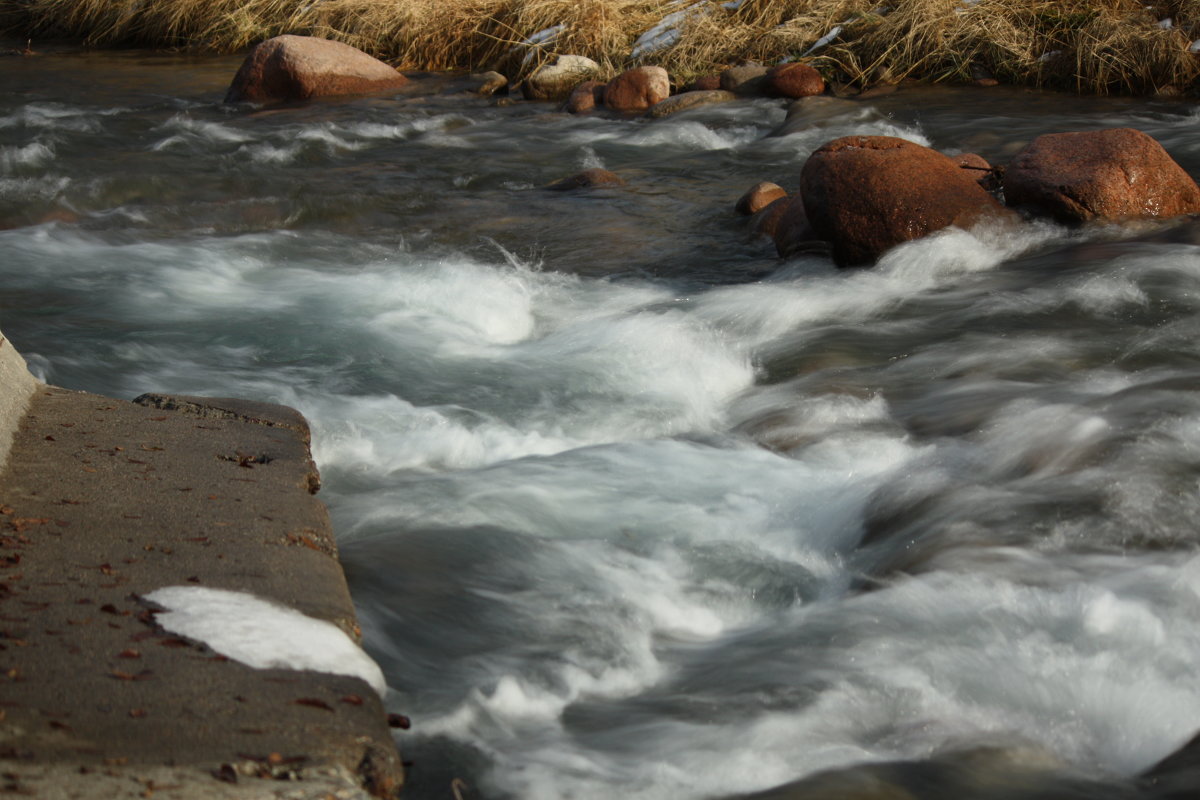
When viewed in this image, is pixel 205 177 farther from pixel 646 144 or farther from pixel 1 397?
pixel 1 397

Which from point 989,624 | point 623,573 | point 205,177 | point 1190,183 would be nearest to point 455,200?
point 205,177

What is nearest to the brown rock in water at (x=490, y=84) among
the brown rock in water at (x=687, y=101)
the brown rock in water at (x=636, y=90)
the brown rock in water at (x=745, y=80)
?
the brown rock in water at (x=636, y=90)

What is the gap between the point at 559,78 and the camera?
11070 millimetres

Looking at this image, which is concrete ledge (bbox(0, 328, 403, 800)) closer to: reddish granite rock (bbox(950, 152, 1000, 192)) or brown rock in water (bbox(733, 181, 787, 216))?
brown rock in water (bbox(733, 181, 787, 216))

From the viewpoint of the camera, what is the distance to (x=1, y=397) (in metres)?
3.06

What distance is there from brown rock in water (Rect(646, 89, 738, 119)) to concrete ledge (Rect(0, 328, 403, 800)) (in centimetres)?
702

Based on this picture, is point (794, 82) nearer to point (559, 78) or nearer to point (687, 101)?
point (687, 101)

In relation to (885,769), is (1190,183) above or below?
above

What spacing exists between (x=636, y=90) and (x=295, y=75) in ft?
10.3

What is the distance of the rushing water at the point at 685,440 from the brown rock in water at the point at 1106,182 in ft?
0.61

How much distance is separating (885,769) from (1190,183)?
4598mm

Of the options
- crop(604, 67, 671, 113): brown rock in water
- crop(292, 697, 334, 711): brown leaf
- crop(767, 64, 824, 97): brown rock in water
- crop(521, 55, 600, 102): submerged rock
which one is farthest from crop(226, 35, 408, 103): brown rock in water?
crop(292, 697, 334, 711): brown leaf

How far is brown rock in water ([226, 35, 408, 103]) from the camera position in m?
10.9

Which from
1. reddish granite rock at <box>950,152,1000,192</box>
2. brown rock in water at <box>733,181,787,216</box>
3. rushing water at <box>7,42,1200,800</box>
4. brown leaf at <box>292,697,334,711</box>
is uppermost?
reddish granite rock at <box>950,152,1000,192</box>
